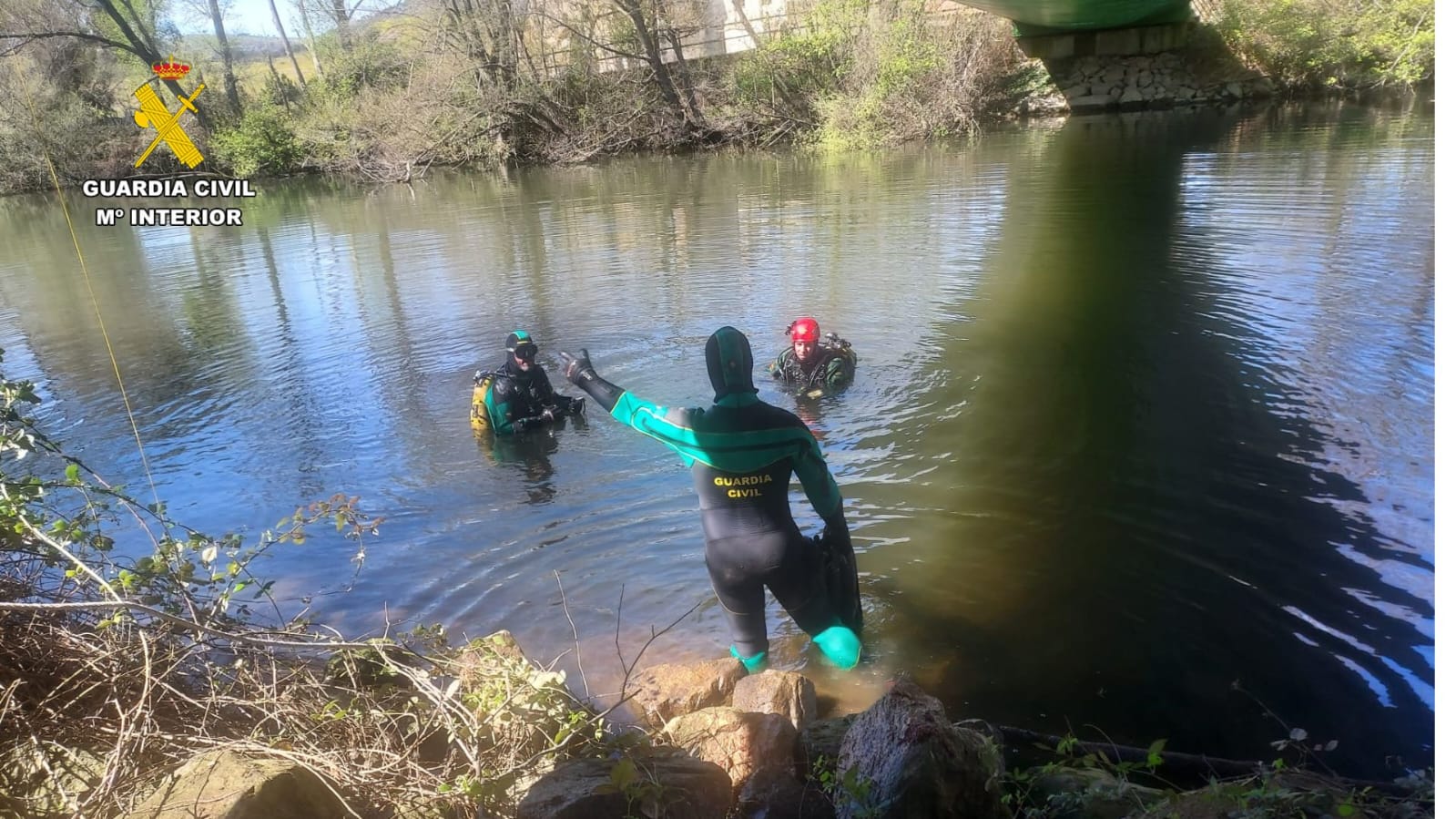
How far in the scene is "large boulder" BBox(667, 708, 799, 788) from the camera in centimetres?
278

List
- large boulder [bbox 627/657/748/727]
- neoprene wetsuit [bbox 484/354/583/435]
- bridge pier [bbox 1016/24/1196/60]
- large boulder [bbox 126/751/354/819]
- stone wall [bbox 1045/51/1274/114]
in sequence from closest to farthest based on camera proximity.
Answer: large boulder [bbox 126/751/354/819]
large boulder [bbox 627/657/748/727]
neoprene wetsuit [bbox 484/354/583/435]
bridge pier [bbox 1016/24/1196/60]
stone wall [bbox 1045/51/1274/114]

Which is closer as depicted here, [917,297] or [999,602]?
[999,602]

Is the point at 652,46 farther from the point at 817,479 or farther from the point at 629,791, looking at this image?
the point at 629,791

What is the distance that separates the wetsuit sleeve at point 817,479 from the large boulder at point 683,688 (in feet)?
2.72

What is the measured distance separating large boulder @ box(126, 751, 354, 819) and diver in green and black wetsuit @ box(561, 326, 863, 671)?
178 cm

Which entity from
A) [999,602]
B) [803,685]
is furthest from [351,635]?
[999,602]

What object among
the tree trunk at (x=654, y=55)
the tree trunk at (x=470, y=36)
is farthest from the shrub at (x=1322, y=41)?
the tree trunk at (x=470, y=36)

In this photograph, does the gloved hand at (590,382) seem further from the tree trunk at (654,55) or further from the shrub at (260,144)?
the tree trunk at (654,55)

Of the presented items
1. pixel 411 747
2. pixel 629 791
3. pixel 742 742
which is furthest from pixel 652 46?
pixel 629 791

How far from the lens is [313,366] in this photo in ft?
28.7

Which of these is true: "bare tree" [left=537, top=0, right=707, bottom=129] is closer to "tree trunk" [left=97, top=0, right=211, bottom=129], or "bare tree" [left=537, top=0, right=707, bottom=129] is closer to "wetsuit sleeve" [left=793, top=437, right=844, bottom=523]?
"tree trunk" [left=97, top=0, right=211, bottom=129]

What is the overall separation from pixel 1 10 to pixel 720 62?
20.7 metres

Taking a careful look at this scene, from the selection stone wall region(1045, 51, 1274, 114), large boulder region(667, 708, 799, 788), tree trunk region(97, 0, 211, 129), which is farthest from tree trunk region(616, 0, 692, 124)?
large boulder region(667, 708, 799, 788)
